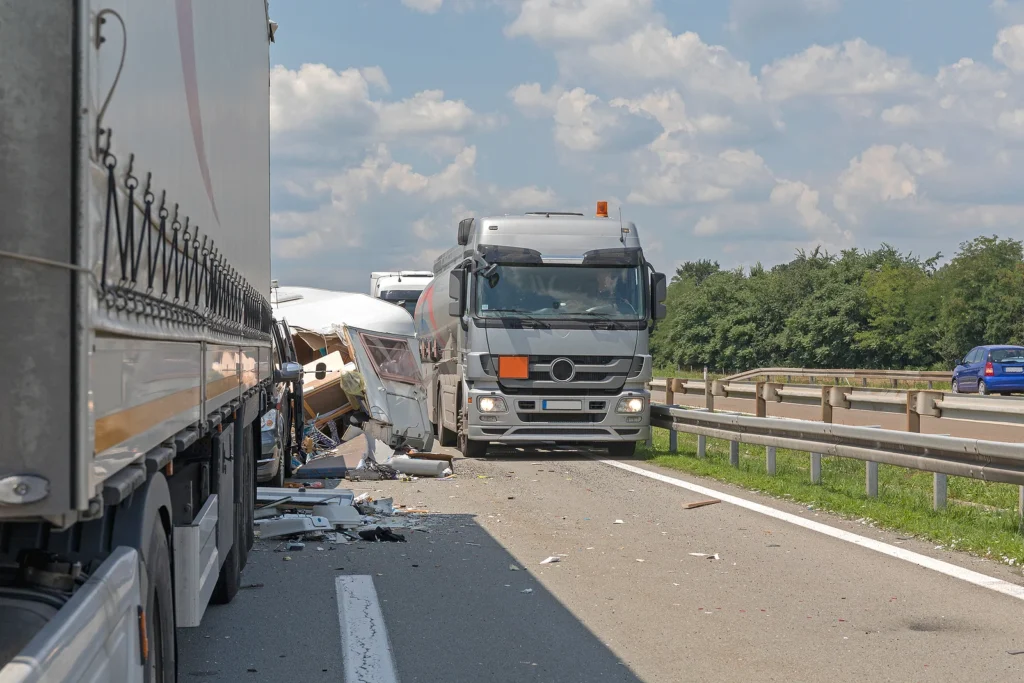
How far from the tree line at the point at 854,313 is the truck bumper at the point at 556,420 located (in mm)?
57140

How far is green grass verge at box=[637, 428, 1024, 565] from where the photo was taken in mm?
9086


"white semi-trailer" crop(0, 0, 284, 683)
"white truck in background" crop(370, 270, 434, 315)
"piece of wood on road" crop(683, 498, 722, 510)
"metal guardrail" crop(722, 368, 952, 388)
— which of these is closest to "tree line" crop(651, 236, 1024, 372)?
"metal guardrail" crop(722, 368, 952, 388)

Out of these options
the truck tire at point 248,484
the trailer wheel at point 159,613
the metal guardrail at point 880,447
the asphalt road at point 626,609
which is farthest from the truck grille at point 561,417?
the trailer wheel at point 159,613

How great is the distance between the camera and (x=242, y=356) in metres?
7.09

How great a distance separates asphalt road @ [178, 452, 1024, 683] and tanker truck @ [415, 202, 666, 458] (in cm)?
630

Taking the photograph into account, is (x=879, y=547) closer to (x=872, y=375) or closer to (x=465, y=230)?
(x=465, y=230)

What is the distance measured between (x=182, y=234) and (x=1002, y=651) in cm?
421

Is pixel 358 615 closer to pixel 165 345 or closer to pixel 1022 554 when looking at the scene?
pixel 165 345

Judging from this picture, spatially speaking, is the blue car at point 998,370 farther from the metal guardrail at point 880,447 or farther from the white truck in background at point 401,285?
the metal guardrail at point 880,447

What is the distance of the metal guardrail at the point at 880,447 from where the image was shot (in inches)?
356

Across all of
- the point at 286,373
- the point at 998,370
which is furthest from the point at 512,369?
the point at 998,370

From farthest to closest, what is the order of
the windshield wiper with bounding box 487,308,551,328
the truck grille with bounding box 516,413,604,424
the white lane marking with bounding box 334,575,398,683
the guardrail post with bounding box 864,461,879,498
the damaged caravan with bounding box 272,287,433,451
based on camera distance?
the damaged caravan with bounding box 272,287,433,451 → the truck grille with bounding box 516,413,604,424 → the windshield wiper with bounding box 487,308,551,328 → the guardrail post with bounding box 864,461,879,498 → the white lane marking with bounding box 334,575,398,683

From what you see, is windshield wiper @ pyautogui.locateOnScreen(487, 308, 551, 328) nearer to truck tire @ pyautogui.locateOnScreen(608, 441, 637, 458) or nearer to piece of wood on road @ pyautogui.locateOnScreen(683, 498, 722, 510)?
truck tire @ pyautogui.locateOnScreen(608, 441, 637, 458)

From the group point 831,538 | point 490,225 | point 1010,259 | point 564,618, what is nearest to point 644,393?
point 490,225
